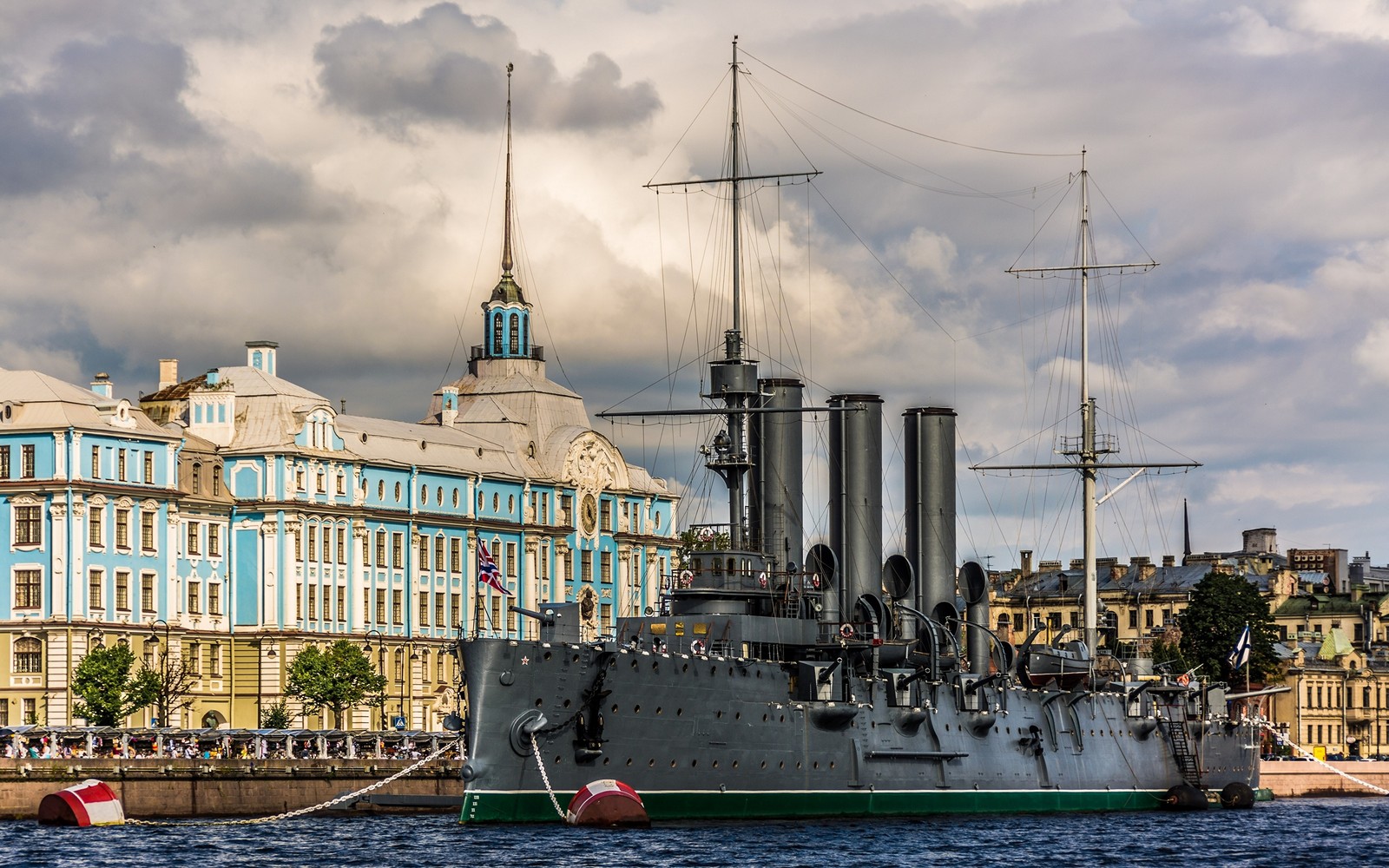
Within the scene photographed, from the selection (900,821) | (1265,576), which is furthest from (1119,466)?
(1265,576)

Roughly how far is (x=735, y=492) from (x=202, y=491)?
141 feet

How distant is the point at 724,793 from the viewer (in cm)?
7094

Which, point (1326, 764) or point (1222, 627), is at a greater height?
point (1222, 627)

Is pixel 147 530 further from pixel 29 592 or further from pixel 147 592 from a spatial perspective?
pixel 29 592

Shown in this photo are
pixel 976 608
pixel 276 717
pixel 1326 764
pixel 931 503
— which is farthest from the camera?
pixel 1326 764

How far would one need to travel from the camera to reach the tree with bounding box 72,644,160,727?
99375 mm

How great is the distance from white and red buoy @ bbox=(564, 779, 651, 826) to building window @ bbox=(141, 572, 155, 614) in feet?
154

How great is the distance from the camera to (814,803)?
7456 centimetres

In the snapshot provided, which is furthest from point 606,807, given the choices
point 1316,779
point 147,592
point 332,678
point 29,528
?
point 1316,779

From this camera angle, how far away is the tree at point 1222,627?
135m

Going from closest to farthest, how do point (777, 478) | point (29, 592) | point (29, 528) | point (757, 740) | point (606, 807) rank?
1. point (606, 807)
2. point (757, 740)
3. point (777, 478)
4. point (29, 592)
5. point (29, 528)

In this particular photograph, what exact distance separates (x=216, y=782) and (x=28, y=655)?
88.6 ft

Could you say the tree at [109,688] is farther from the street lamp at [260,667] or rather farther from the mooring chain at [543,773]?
the mooring chain at [543,773]

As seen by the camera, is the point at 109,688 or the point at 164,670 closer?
the point at 109,688
